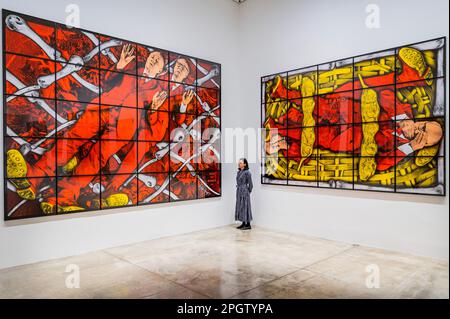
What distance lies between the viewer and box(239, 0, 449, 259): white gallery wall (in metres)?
4.45

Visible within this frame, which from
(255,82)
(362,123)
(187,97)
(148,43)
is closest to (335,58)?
(362,123)

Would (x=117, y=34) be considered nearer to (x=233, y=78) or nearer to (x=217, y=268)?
(x=233, y=78)

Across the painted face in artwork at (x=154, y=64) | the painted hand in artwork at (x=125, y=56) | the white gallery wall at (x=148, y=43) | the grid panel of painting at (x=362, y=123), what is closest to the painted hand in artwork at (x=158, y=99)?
the painted face in artwork at (x=154, y=64)

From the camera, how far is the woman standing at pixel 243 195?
6.14 m

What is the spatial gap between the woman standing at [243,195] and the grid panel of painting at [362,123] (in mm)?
346

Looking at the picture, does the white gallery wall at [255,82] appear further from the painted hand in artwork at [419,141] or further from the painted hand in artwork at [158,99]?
the painted hand in artwork at [158,99]

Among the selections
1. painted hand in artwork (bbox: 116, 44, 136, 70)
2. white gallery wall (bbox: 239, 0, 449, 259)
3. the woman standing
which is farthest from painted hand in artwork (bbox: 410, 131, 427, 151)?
painted hand in artwork (bbox: 116, 44, 136, 70)

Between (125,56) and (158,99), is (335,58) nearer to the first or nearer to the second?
(158,99)

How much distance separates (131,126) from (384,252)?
3957 millimetres

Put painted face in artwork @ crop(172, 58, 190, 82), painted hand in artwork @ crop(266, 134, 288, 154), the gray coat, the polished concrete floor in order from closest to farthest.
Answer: the polished concrete floor → painted face in artwork @ crop(172, 58, 190, 82) → painted hand in artwork @ crop(266, 134, 288, 154) → the gray coat

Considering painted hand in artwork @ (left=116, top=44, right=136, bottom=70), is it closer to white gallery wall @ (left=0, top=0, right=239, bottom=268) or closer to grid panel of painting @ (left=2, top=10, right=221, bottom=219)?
grid panel of painting @ (left=2, top=10, right=221, bottom=219)

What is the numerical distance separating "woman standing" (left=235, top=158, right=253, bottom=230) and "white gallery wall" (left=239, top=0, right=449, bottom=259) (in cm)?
32

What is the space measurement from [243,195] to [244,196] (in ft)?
0.08

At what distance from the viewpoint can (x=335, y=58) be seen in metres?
5.32
